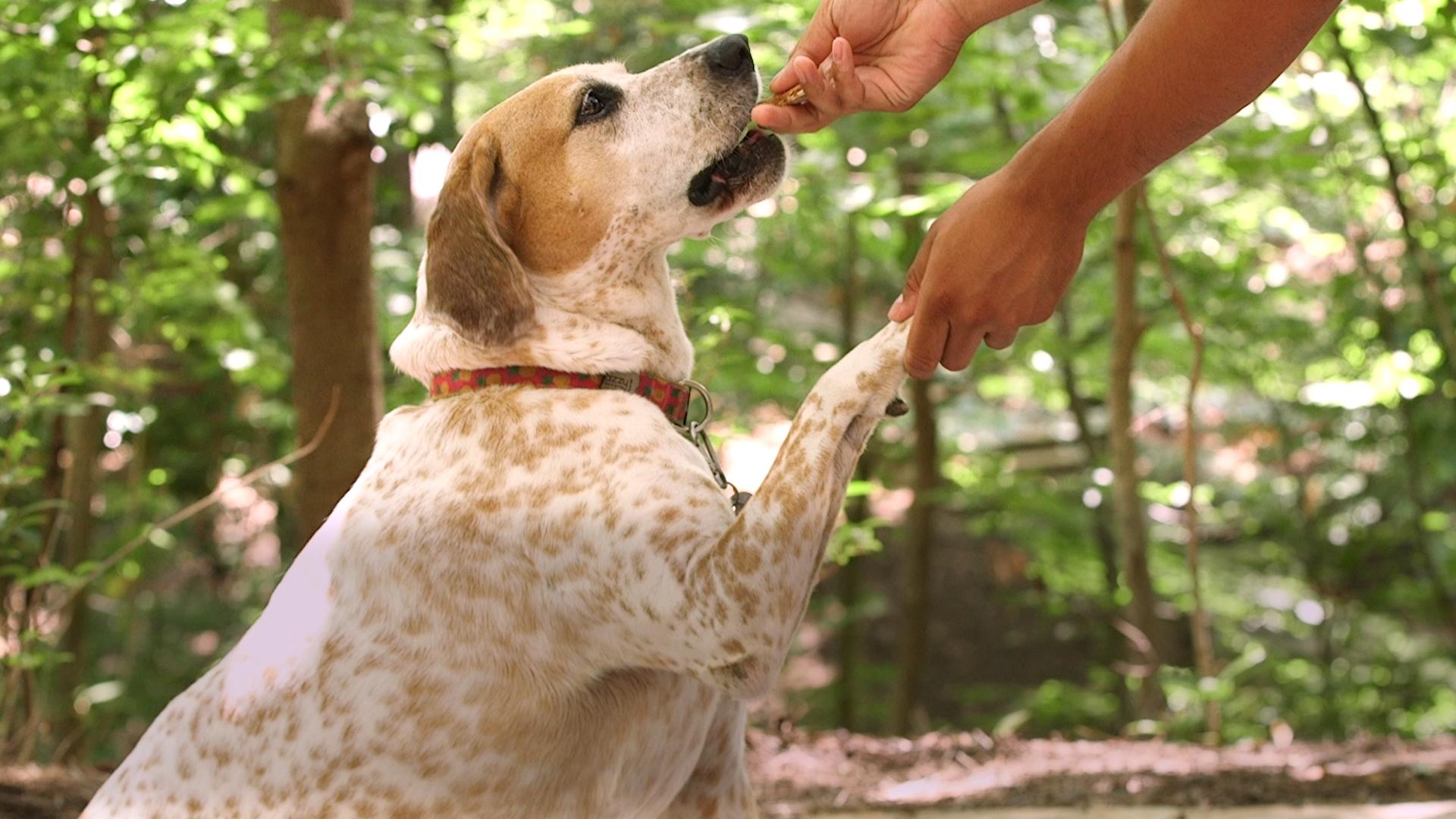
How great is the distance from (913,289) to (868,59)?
513 millimetres

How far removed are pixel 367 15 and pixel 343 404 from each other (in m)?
1.05

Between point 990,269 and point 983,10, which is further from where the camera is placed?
point 983,10

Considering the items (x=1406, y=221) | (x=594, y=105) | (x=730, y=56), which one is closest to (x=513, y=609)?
(x=594, y=105)

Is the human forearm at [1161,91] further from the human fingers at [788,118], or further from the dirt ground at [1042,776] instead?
the dirt ground at [1042,776]

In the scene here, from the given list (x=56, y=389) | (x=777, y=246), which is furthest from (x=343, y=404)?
(x=777, y=246)

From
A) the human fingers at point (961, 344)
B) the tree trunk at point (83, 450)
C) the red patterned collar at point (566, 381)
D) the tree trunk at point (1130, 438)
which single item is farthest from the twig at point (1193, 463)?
the tree trunk at point (83, 450)

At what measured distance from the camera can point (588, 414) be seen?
2150 mm

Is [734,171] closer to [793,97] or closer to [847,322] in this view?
[793,97]

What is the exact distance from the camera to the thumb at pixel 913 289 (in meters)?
2.16

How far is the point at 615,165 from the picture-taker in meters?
2.45

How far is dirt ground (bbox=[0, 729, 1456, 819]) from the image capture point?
3.15 meters

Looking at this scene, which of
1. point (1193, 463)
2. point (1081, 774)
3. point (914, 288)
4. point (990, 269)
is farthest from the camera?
point (1193, 463)

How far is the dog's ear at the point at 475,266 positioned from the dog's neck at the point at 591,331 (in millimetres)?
34

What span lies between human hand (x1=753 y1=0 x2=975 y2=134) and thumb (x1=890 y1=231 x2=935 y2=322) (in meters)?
0.35
